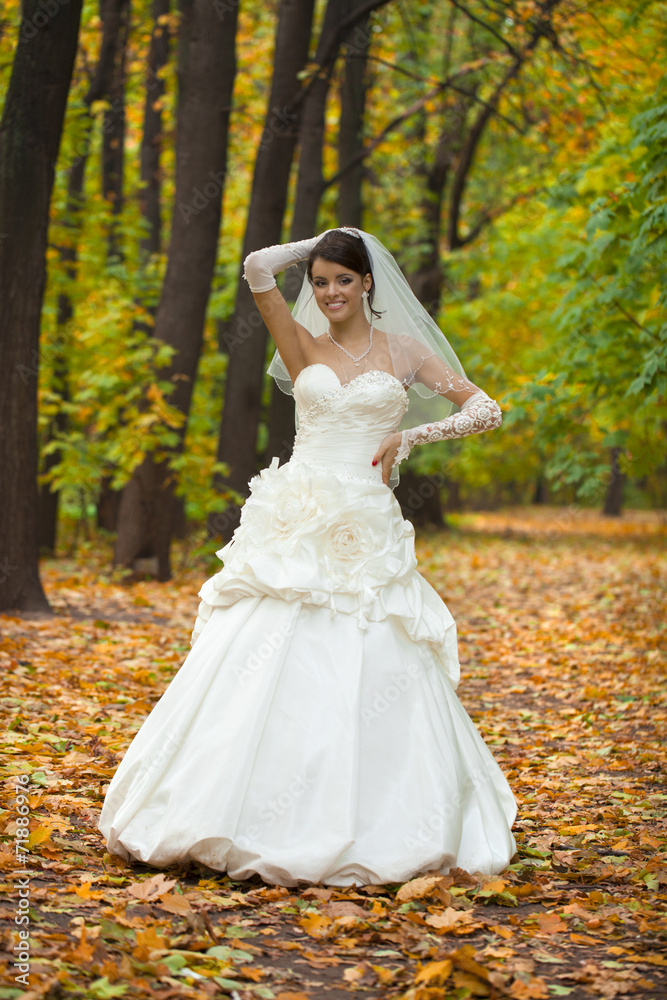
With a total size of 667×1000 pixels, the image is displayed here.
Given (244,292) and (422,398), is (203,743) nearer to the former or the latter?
(422,398)

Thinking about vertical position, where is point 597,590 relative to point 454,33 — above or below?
below

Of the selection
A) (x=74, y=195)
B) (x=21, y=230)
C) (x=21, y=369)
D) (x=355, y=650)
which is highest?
(x=74, y=195)

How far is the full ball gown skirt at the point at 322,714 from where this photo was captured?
329cm

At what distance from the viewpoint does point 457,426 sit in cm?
393

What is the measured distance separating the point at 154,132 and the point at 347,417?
11994 millimetres

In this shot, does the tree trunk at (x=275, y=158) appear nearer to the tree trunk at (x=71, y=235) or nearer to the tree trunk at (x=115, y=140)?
the tree trunk at (x=71, y=235)

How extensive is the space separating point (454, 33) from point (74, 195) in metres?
9.29

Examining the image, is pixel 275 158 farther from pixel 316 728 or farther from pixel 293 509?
pixel 316 728

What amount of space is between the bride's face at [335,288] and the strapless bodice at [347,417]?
Answer: 0.86ft

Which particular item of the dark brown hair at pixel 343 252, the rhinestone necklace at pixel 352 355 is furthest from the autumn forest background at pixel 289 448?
the dark brown hair at pixel 343 252

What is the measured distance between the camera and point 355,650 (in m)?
3.57

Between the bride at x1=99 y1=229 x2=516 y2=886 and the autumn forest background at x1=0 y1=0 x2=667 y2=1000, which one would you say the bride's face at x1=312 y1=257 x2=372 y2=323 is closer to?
the bride at x1=99 y1=229 x2=516 y2=886

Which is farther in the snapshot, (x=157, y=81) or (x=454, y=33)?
(x=454, y=33)

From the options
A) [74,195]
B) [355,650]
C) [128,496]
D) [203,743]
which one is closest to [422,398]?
[355,650]
